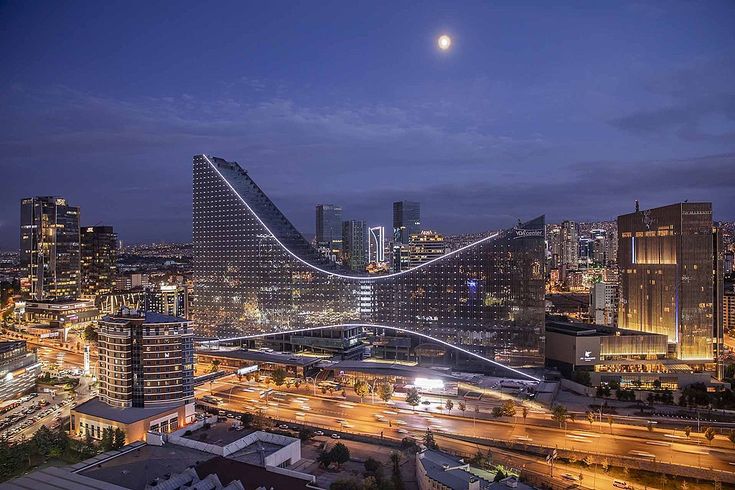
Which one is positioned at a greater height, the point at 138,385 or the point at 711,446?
the point at 138,385

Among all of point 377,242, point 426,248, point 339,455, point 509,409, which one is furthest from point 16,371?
point 377,242

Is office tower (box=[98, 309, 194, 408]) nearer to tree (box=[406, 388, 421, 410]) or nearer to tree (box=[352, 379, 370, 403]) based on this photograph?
tree (box=[352, 379, 370, 403])

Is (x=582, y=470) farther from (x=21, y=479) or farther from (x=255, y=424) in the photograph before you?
(x=21, y=479)

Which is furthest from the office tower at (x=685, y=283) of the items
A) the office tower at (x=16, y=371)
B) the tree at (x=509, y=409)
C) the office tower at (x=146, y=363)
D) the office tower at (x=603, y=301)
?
the office tower at (x=16, y=371)

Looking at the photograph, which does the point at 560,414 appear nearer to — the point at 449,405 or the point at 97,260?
the point at 449,405

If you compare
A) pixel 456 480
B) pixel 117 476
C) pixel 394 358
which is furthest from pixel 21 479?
pixel 394 358

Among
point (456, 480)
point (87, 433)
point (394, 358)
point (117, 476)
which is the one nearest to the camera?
point (456, 480)
